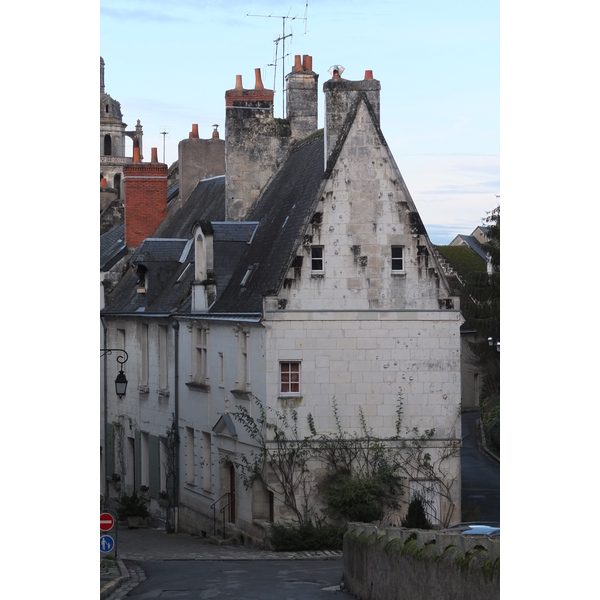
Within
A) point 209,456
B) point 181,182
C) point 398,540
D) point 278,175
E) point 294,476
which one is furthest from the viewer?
point 181,182

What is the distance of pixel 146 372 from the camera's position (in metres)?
38.9

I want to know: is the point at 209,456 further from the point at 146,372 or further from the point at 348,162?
the point at 348,162

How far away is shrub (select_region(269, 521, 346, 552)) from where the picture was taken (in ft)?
94.6

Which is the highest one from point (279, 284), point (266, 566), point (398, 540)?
point (279, 284)

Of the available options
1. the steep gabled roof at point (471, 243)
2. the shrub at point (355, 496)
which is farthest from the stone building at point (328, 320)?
the steep gabled roof at point (471, 243)

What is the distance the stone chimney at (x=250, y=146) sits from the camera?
1473 inches

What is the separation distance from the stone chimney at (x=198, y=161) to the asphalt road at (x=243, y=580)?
20.8 m

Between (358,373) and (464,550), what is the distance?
1332 centimetres

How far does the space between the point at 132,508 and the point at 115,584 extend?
45.8 ft

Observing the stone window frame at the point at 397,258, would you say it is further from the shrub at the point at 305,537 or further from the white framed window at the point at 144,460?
the white framed window at the point at 144,460

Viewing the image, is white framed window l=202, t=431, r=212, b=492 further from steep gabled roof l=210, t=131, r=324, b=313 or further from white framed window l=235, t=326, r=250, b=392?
steep gabled roof l=210, t=131, r=324, b=313

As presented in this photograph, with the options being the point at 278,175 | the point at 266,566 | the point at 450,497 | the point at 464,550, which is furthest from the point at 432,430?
the point at 464,550

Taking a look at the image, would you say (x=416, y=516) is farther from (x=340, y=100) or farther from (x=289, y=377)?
(x=340, y=100)
